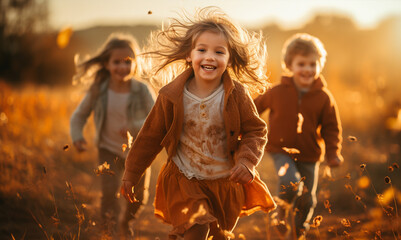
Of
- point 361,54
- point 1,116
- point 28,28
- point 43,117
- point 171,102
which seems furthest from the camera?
point 361,54

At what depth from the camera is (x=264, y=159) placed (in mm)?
8469

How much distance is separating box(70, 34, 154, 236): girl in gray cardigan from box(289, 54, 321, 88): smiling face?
1.46 m

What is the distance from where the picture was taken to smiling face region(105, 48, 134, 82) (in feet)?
14.7

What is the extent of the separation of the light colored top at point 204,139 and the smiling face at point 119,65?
5.85 ft

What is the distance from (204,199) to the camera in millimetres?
2727

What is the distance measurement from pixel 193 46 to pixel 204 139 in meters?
0.67

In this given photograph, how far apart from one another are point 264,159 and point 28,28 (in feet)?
56.2

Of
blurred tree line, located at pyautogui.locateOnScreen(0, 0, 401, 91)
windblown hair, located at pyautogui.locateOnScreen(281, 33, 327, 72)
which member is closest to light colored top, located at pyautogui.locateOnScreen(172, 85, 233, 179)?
windblown hair, located at pyautogui.locateOnScreen(281, 33, 327, 72)

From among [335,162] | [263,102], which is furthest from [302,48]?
[335,162]

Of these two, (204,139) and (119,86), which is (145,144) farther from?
(119,86)

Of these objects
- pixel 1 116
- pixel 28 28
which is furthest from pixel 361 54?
pixel 1 116

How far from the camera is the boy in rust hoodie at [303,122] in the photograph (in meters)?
4.07

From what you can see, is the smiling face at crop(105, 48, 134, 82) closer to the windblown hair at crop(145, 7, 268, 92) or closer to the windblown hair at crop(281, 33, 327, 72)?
the windblown hair at crop(145, 7, 268, 92)

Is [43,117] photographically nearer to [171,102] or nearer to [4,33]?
[171,102]
